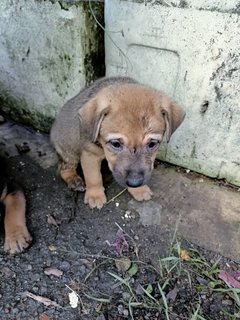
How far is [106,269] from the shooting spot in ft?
10.5

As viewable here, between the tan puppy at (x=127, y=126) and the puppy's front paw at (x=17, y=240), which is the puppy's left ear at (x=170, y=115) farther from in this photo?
the puppy's front paw at (x=17, y=240)

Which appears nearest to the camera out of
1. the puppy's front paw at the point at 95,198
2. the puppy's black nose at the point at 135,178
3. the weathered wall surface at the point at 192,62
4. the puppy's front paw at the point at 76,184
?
the puppy's black nose at the point at 135,178

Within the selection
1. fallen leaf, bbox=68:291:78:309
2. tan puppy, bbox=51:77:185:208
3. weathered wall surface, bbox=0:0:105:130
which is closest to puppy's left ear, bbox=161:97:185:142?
tan puppy, bbox=51:77:185:208

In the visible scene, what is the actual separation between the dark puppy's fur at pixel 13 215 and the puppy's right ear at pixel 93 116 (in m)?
0.90

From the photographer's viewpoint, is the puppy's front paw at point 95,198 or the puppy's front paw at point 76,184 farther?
the puppy's front paw at point 76,184

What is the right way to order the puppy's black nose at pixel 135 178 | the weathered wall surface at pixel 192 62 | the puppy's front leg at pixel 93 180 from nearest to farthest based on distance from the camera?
the puppy's black nose at pixel 135 178 < the weathered wall surface at pixel 192 62 < the puppy's front leg at pixel 93 180

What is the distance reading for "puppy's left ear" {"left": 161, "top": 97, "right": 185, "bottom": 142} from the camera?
3.11 m

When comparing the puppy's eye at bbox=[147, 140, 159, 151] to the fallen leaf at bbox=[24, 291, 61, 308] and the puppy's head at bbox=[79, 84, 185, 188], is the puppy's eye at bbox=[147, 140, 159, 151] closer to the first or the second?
the puppy's head at bbox=[79, 84, 185, 188]

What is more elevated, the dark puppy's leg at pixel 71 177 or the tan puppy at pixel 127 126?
the tan puppy at pixel 127 126

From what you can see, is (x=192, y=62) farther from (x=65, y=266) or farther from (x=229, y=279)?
(x=65, y=266)

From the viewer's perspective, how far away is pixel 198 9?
3.37m

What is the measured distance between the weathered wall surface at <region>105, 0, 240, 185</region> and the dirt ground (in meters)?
0.86

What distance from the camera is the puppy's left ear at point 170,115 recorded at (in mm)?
3107

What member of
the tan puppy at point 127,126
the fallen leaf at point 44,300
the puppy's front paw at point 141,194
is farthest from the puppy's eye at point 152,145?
the fallen leaf at point 44,300
